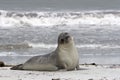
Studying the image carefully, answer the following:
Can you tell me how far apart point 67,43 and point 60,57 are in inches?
11.0

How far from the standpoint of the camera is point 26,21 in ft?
80.8

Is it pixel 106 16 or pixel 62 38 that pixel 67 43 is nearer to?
pixel 62 38

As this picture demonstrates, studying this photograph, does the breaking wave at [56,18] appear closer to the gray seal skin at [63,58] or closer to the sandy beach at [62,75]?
the gray seal skin at [63,58]

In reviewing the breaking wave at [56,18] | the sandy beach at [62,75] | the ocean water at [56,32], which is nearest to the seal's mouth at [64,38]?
the sandy beach at [62,75]

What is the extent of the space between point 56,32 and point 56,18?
5.98 meters

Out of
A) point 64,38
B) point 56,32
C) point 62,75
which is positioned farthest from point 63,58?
point 56,32

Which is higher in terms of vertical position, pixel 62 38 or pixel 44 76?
pixel 62 38

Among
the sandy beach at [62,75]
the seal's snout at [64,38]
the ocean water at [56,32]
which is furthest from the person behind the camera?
the ocean water at [56,32]

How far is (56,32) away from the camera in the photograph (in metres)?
19.5

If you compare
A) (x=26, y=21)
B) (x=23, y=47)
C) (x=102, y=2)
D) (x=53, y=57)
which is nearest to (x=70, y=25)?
(x=26, y=21)

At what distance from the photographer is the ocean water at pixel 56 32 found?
13.7 meters

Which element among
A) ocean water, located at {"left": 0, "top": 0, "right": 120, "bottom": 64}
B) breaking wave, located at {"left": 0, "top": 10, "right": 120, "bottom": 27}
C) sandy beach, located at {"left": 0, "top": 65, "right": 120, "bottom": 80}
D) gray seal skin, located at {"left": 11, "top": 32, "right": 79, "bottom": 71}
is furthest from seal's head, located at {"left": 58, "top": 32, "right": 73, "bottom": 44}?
breaking wave, located at {"left": 0, "top": 10, "right": 120, "bottom": 27}

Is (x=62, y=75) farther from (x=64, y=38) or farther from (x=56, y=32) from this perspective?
(x=56, y=32)

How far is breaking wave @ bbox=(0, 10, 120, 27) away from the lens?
24.0 metres
